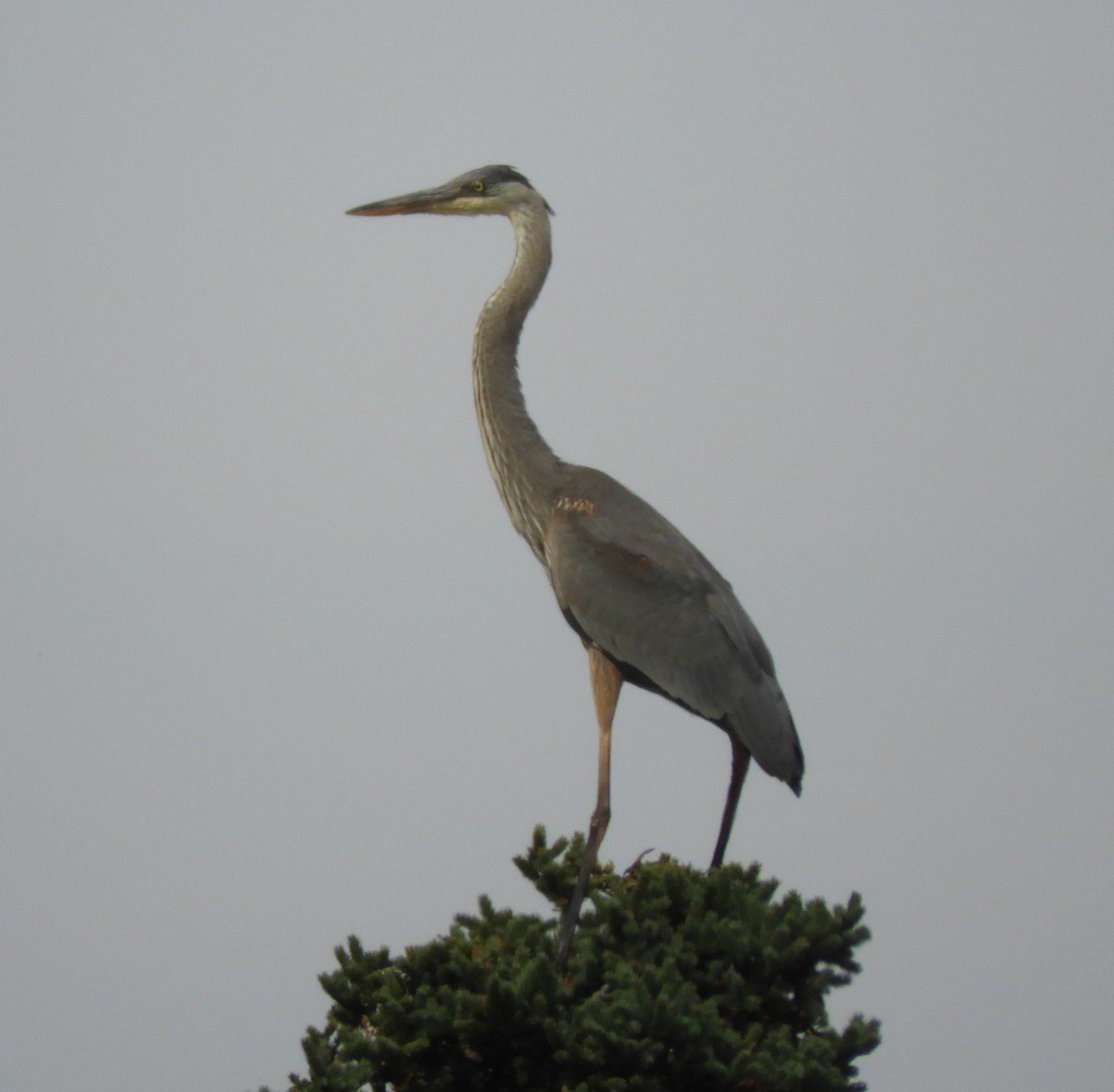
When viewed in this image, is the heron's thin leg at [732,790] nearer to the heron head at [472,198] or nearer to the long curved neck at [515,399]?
the long curved neck at [515,399]

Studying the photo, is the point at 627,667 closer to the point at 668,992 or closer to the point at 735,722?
the point at 735,722

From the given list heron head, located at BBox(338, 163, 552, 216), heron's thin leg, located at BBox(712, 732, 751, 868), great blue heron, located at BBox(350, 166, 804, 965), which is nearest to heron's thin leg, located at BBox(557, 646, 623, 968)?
great blue heron, located at BBox(350, 166, 804, 965)

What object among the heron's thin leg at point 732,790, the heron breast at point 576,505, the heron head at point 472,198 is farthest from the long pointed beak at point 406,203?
the heron's thin leg at point 732,790

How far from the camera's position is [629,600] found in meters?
6.54

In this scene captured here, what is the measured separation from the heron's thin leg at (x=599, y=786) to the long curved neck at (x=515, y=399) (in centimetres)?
66

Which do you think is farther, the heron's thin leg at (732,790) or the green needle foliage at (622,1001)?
the heron's thin leg at (732,790)

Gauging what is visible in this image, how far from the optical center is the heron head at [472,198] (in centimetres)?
757

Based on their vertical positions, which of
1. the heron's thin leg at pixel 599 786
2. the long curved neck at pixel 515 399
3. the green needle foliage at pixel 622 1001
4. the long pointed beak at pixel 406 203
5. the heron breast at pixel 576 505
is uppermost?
the long pointed beak at pixel 406 203

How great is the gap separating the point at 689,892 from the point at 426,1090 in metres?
1.05

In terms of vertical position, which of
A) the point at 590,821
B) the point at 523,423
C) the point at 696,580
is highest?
the point at 523,423

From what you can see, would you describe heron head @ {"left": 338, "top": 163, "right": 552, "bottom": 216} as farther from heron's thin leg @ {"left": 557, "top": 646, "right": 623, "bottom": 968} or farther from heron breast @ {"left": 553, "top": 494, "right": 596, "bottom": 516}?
heron's thin leg @ {"left": 557, "top": 646, "right": 623, "bottom": 968}

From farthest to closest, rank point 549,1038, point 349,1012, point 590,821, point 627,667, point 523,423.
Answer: point 523,423 → point 627,667 → point 590,821 → point 349,1012 → point 549,1038

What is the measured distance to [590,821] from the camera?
6.05m

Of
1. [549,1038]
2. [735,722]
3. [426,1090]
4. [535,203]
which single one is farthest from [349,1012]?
[535,203]
